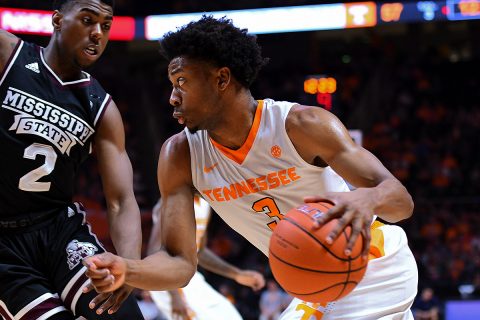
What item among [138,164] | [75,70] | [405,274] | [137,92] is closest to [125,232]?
[75,70]

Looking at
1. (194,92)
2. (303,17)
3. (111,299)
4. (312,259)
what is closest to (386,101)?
(303,17)

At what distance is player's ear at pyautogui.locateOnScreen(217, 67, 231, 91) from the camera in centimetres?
362

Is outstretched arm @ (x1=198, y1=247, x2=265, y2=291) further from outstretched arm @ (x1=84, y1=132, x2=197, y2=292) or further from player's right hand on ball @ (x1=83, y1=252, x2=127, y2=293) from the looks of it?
player's right hand on ball @ (x1=83, y1=252, x2=127, y2=293)

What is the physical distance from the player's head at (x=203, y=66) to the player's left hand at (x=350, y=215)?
0.95m

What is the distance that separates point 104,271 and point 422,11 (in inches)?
492

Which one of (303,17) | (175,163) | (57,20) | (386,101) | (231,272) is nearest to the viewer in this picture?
(175,163)

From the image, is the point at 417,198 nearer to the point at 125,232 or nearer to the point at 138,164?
the point at 138,164

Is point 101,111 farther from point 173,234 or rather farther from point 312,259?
point 312,259

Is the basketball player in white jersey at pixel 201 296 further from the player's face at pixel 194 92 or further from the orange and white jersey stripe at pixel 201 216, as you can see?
the player's face at pixel 194 92

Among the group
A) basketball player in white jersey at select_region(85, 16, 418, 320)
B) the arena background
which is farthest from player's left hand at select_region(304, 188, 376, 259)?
the arena background

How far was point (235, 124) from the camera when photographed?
12.1 ft

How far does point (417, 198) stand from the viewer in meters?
14.5

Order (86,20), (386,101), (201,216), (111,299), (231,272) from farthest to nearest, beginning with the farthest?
(386,101)
(201,216)
(231,272)
(86,20)
(111,299)

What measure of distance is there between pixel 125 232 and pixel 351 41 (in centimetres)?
1613
